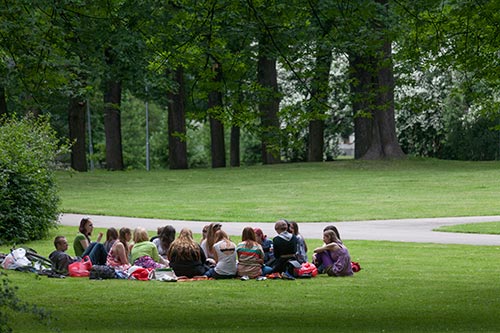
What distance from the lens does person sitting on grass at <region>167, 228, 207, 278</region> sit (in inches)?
639

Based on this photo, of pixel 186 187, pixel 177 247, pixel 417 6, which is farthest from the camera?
pixel 186 187

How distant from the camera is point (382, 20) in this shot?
14.0 meters

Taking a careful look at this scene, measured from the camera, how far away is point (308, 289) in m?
15.0

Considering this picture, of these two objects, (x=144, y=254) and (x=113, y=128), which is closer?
(x=144, y=254)

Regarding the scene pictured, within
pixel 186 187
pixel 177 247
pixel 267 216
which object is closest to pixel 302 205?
pixel 267 216

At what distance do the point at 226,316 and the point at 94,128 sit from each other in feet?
197

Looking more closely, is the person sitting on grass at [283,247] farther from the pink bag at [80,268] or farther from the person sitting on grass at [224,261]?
the pink bag at [80,268]

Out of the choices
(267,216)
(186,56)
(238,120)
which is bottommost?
(267,216)

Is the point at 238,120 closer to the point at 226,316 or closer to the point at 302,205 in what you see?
the point at 226,316

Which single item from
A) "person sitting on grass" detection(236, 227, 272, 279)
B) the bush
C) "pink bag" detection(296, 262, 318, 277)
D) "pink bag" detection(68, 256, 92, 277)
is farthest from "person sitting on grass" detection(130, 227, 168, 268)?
the bush

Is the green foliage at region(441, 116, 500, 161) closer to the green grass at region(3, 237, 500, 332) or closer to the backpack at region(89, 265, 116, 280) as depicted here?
the green grass at region(3, 237, 500, 332)

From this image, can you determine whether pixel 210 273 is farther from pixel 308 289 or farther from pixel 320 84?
pixel 320 84

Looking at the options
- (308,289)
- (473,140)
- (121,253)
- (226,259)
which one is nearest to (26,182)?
(121,253)

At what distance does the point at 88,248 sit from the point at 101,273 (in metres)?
0.95
